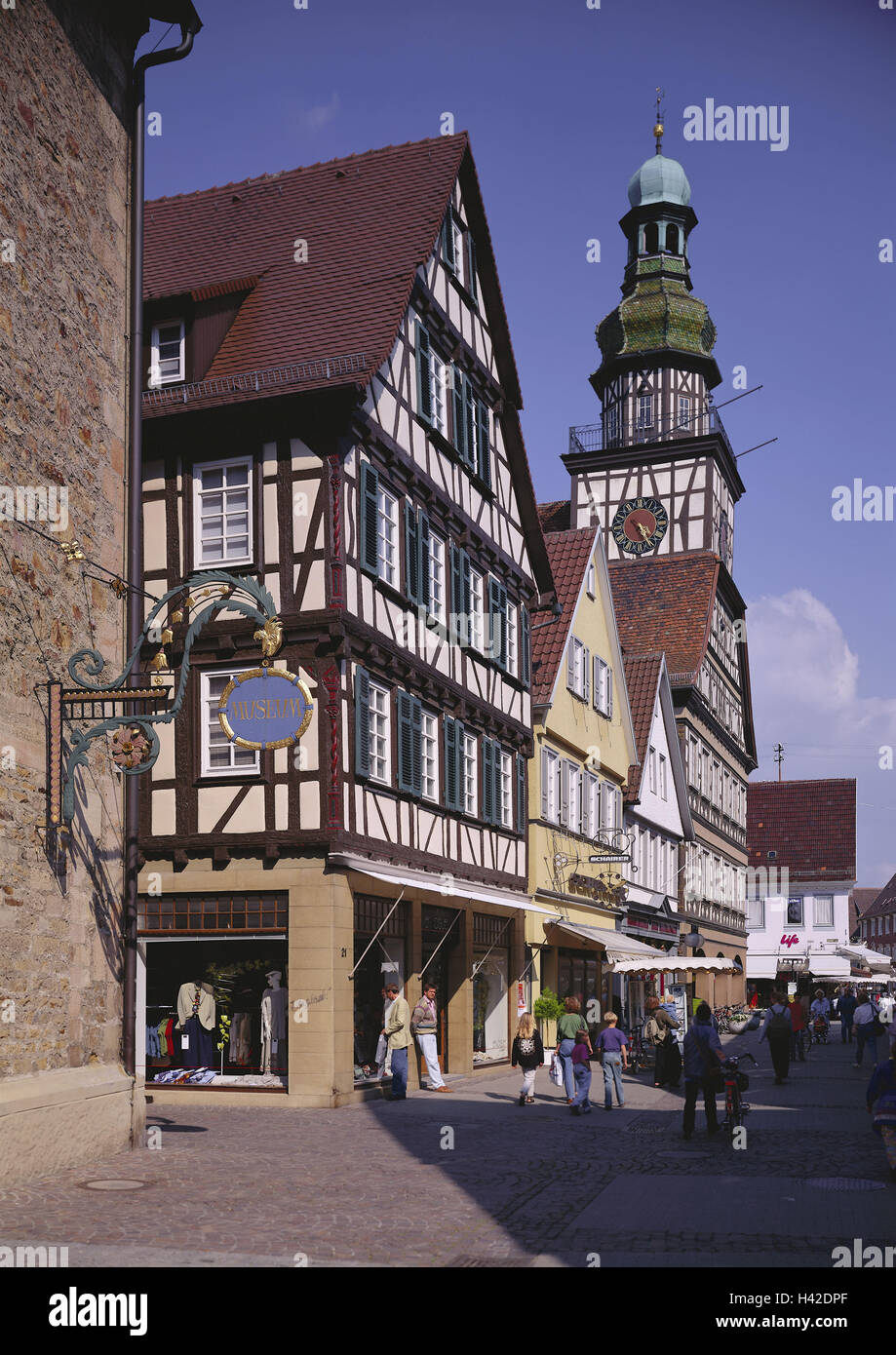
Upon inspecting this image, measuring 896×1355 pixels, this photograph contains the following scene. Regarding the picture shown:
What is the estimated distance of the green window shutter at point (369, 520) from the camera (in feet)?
69.5

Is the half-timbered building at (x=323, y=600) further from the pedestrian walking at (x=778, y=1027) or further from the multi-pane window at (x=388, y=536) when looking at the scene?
the pedestrian walking at (x=778, y=1027)

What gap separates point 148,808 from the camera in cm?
2102

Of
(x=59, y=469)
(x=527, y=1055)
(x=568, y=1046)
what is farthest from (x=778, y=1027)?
(x=59, y=469)

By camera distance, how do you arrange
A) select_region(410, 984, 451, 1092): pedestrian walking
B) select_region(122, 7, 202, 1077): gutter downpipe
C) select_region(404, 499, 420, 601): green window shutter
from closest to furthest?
1. select_region(122, 7, 202, 1077): gutter downpipe
2. select_region(410, 984, 451, 1092): pedestrian walking
3. select_region(404, 499, 420, 601): green window shutter

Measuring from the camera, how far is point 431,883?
73.7 feet

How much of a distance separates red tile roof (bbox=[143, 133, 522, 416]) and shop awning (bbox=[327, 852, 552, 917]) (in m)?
6.18

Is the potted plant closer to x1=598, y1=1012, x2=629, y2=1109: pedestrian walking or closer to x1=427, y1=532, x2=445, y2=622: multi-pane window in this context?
x1=427, y1=532, x2=445, y2=622: multi-pane window

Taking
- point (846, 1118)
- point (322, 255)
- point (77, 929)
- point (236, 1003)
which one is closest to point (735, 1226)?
point (77, 929)

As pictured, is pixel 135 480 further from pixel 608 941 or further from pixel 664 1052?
pixel 608 941

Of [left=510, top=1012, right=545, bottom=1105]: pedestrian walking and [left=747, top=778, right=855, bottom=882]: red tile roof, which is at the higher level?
[left=747, top=778, right=855, bottom=882]: red tile roof

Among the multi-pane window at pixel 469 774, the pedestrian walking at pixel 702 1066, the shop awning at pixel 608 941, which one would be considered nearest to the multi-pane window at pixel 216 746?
the multi-pane window at pixel 469 774

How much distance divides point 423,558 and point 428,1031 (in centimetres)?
700

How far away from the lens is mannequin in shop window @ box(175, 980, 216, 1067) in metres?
21.0

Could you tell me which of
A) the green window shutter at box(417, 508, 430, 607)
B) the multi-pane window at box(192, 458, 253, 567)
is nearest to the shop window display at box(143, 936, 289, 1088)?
the multi-pane window at box(192, 458, 253, 567)
